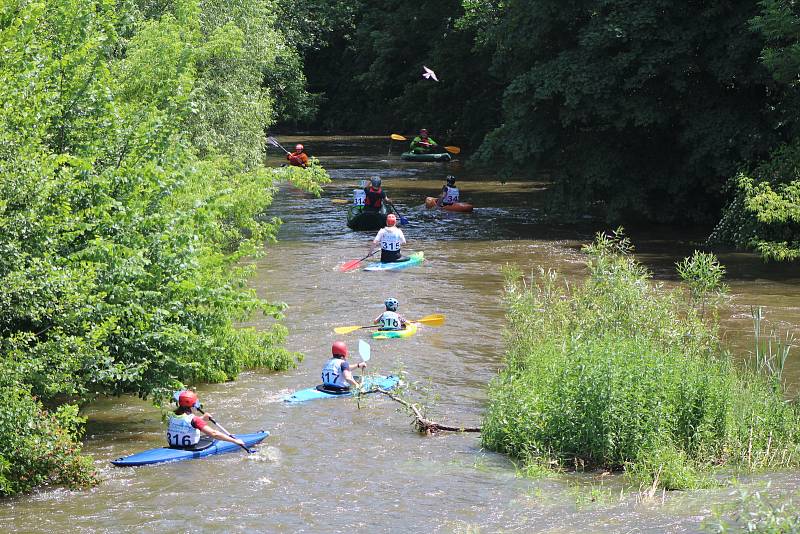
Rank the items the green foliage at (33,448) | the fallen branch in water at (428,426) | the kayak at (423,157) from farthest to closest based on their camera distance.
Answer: the kayak at (423,157) < the fallen branch in water at (428,426) < the green foliage at (33,448)

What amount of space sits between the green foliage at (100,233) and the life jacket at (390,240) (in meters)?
7.04

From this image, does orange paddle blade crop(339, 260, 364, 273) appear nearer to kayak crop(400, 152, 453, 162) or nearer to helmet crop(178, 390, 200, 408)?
helmet crop(178, 390, 200, 408)

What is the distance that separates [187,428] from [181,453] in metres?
0.27

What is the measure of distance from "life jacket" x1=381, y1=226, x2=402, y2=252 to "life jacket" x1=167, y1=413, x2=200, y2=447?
36.5 ft

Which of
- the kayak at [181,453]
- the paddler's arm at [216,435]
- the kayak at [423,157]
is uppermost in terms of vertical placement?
the kayak at [423,157]

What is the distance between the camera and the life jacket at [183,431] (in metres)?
12.1

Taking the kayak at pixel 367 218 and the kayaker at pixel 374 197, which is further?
the kayak at pixel 367 218

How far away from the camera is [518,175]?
131 ft

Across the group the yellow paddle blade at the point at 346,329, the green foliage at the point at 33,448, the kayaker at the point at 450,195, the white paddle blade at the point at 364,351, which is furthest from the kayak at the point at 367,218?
the green foliage at the point at 33,448

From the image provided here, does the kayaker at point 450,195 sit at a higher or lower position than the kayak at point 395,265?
higher

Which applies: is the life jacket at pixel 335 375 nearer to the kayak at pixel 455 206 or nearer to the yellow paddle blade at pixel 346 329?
the yellow paddle blade at pixel 346 329

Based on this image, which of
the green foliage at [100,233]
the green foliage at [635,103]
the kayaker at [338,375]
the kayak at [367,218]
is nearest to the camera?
the green foliage at [100,233]

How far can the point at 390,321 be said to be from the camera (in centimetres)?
1728

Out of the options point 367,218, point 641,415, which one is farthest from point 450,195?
point 641,415
